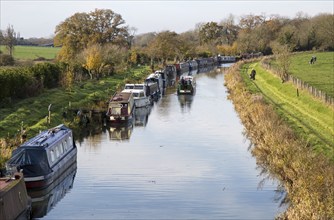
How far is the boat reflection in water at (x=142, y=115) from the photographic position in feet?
123

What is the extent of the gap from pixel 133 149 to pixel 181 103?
59.8ft

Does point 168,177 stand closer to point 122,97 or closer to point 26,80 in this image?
point 122,97

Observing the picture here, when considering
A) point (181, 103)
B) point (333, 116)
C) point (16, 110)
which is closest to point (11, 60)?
point (181, 103)

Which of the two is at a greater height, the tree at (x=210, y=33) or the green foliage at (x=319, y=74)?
the tree at (x=210, y=33)

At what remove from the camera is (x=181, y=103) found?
4716cm

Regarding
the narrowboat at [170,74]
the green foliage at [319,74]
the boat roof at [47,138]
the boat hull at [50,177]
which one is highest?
the boat roof at [47,138]

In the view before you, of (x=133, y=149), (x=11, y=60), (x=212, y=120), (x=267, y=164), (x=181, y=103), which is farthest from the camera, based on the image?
(x=11, y=60)

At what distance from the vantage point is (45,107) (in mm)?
35500

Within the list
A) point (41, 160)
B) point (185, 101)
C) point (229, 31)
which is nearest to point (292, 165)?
point (41, 160)

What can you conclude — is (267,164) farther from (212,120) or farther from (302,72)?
(302,72)

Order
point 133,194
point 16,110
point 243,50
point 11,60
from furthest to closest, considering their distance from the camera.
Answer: point 243,50 → point 11,60 → point 16,110 → point 133,194

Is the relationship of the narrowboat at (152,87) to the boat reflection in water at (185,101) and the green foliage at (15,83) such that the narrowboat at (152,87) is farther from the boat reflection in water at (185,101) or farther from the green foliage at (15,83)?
the green foliage at (15,83)

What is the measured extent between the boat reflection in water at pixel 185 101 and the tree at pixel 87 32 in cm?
1503

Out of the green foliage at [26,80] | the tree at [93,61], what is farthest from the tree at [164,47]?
the green foliage at [26,80]
